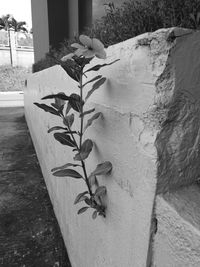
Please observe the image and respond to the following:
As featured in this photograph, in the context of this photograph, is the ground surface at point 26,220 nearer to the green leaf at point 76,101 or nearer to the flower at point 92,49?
the green leaf at point 76,101

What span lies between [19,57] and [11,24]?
278 inches

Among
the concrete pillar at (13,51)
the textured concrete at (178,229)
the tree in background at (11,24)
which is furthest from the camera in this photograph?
the tree in background at (11,24)

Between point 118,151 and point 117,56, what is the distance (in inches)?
15.1

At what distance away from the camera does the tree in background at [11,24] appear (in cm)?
2858

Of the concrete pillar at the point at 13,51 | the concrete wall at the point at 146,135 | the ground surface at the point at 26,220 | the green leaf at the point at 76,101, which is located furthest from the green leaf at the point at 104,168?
the concrete pillar at the point at 13,51

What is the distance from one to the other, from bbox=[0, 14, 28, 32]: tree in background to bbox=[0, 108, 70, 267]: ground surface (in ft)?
95.3

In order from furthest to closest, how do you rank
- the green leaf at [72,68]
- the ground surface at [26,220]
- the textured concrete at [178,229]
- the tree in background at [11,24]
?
the tree in background at [11,24] → the ground surface at [26,220] → the green leaf at [72,68] → the textured concrete at [178,229]

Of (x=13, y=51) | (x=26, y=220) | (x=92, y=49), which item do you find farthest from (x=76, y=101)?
(x=13, y=51)

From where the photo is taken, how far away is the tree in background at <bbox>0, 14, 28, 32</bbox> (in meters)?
28.6

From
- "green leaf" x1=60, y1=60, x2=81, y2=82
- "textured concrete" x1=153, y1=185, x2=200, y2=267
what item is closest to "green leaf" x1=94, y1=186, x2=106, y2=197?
"textured concrete" x1=153, y1=185, x2=200, y2=267

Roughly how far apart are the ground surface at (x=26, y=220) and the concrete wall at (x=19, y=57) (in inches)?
913

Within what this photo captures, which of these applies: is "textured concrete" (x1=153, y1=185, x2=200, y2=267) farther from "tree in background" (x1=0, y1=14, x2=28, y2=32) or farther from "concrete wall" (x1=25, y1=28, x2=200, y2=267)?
"tree in background" (x1=0, y1=14, x2=28, y2=32)

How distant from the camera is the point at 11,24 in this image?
96.7 feet

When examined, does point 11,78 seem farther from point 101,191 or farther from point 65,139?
point 101,191
